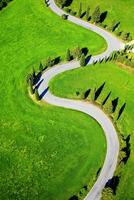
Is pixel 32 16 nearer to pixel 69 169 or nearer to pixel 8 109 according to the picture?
pixel 8 109

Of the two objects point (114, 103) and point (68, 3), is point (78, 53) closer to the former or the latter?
point (114, 103)

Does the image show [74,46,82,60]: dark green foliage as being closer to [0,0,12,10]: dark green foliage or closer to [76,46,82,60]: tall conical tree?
[76,46,82,60]: tall conical tree

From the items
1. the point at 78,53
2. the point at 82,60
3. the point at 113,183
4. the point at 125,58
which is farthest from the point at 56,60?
the point at 113,183

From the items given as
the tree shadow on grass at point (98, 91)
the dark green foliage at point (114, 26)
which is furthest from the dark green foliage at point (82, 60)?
the dark green foliage at point (114, 26)

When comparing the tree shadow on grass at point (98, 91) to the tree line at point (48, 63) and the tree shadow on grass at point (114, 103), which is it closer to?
the tree shadow on grass at point (114, 103)

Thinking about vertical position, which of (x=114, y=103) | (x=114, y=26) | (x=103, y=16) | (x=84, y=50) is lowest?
(x=114, y=103)

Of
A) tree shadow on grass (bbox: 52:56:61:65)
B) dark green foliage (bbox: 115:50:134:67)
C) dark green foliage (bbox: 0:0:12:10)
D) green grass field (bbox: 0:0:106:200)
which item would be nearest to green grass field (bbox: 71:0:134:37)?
green grass field (bbox: 0:0:106:200)
